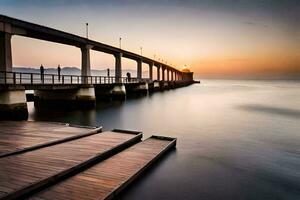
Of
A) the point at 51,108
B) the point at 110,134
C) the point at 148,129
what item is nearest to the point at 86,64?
the point at 51,108

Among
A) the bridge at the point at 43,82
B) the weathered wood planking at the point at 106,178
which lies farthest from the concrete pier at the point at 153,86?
the weathered wood planking at the point at 106,178

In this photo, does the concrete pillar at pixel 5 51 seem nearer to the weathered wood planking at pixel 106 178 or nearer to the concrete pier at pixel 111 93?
the weathered wood planking at pixel 106 178

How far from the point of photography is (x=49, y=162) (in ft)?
28.1

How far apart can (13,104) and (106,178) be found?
15578 millimetres

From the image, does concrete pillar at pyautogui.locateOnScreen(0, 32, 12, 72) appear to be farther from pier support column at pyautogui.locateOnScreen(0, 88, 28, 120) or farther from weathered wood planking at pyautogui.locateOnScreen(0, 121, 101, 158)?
weathered wood planking at pyautogui.locateOnScreen(0, 121, 101, 158)

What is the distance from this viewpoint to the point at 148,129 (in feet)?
72.7

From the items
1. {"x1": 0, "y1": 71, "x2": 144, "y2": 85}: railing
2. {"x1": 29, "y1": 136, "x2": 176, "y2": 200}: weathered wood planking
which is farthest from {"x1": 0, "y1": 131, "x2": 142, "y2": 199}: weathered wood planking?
{"x1": 0, "y1": 71, "x2": 144, "y2": 85}: railing

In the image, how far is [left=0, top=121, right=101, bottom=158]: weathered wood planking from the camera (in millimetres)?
10061

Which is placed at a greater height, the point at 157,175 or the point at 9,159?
the point at 9,159

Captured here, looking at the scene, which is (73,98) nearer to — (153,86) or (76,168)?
(76,168)

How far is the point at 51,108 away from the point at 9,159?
83.5ft

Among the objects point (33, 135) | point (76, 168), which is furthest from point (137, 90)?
point (76, 168)

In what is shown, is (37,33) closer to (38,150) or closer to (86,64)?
(86,64)

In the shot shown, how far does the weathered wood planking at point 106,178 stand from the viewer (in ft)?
22.2
